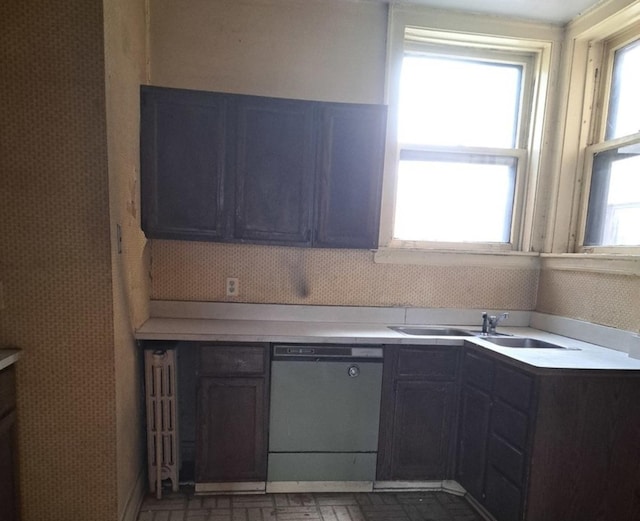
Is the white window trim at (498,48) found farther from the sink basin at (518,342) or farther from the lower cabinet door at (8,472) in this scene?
the lower cabinet door at (8,472)

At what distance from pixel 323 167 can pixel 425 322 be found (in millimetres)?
1287

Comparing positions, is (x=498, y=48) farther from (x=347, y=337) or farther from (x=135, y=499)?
(x=135, y=499)

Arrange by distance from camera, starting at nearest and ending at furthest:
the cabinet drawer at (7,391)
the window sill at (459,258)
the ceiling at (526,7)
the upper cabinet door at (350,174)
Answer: the cabinet drawer at (7,391) → the upper cabinet door at (350,174) → the ceiling at (526,7) → the window sill at (459,258)

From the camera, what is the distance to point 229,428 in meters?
2.02

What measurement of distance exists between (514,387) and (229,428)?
1478 millimetres

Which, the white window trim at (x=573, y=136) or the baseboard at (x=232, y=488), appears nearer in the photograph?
the baseboard at (x=232, y=488)

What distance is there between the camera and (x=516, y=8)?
2.37m

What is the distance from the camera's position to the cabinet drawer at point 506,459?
1.70 metres

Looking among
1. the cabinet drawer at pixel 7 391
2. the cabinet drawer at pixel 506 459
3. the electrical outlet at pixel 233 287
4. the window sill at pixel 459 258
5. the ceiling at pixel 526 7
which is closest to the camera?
the cabinet drawer at pixel 7 391

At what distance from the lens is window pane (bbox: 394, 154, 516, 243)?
262 centimetres

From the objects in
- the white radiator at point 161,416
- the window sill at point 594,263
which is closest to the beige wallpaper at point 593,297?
the window sill at point 594,263

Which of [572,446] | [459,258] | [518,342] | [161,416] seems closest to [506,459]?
[572,446]

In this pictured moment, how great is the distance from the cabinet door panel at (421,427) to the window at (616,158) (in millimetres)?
1429

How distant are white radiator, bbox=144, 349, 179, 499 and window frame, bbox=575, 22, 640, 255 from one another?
2.70 metres
